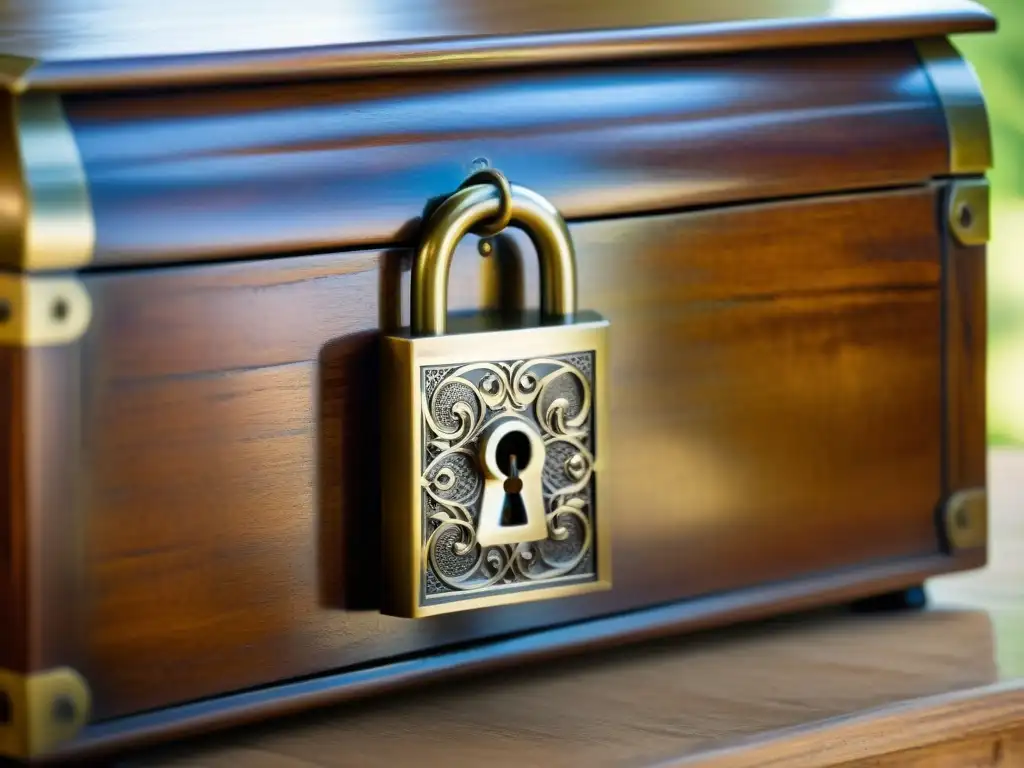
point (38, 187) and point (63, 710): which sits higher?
point (38, 187)

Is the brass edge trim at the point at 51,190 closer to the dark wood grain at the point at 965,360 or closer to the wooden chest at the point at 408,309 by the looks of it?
the wooden chest at the point at 408,309

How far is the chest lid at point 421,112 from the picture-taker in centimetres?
92

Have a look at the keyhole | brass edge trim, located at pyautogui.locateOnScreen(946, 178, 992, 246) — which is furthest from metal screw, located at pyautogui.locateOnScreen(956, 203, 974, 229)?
the keyhole

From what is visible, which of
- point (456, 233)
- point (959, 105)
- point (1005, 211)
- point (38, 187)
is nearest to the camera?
point (38, 187)

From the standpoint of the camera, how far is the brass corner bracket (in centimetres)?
93

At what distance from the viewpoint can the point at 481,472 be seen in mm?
1041

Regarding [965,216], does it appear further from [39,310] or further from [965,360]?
[39,310]

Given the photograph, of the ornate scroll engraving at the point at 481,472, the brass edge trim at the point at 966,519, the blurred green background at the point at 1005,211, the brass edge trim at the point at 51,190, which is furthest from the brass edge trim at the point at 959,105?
the blurred green background at the point at 1005,211

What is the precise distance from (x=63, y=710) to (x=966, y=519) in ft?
2.09

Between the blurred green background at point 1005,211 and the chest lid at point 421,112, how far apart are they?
72 centimetres

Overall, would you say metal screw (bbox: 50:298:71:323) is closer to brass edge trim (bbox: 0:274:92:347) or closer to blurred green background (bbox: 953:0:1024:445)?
brass edge trim (bbox: 0:274:92:347)

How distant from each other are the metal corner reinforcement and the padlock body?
0.19 m

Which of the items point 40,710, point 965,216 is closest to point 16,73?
point 40,710

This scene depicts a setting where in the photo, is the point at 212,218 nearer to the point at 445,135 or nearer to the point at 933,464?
the point at 445,135
